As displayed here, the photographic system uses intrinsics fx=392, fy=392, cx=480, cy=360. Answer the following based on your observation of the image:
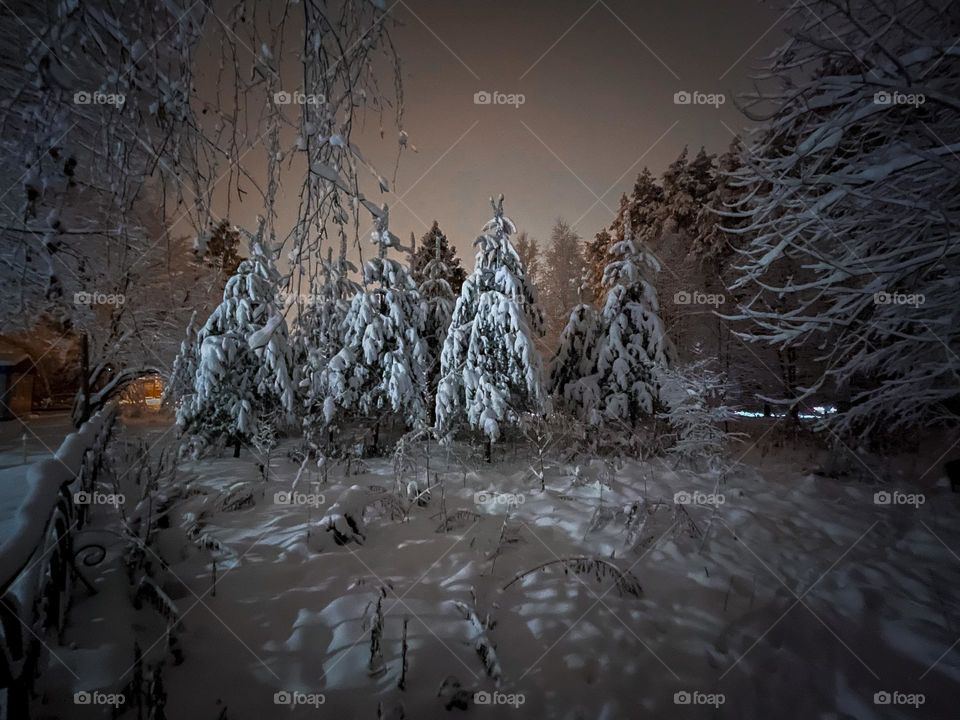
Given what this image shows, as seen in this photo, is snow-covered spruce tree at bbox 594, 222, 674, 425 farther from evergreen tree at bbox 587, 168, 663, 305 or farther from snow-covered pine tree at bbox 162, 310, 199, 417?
snow-covered pine tree at bbox 162, 310, 199, 417

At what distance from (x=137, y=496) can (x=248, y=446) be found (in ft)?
19.6

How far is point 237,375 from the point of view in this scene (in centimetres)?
1226

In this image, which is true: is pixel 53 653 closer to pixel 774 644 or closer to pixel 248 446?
pixel 774 644

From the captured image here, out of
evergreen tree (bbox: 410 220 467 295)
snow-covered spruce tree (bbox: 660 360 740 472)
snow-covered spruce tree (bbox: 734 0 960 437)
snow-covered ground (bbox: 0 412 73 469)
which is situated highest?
evergreen tree (bbox: 410 220 467 295)

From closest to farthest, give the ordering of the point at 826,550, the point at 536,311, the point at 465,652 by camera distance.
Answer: the point at 465,652
the point at 826,550
the point at 536,311

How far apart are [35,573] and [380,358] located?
1051 centimetres

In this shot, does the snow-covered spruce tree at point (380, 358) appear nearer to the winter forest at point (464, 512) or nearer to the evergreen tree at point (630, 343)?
the winter forest at point (464, 512)

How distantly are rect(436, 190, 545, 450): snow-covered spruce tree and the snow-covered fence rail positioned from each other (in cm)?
844

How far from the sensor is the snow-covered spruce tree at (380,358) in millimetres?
12477

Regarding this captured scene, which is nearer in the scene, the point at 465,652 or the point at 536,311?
the point at 465,652

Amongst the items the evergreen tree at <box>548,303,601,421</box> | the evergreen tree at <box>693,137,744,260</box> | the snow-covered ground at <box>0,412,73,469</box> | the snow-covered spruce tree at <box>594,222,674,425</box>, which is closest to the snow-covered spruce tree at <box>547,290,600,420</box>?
the evergreen tree at <box>548,303,601,421</box>

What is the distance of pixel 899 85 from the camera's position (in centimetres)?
362

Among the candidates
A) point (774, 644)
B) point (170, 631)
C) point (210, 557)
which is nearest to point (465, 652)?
point (170, 631)

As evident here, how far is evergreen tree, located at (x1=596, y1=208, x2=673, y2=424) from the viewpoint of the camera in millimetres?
13312
